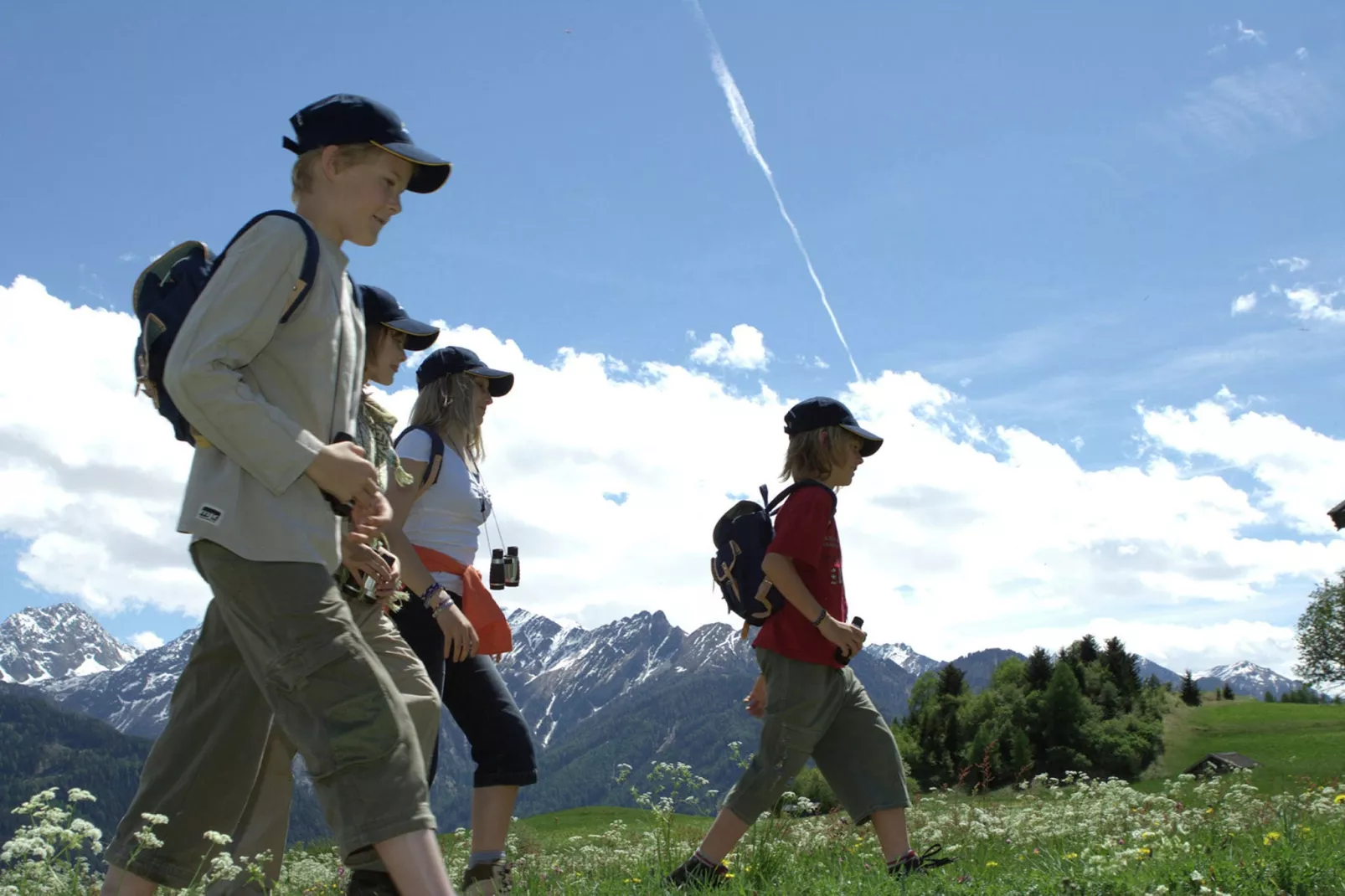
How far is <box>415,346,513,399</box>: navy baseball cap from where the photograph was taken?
5.89 meters

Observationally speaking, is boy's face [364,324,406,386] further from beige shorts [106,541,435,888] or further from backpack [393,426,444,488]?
beige shorts [106,541,435,888]

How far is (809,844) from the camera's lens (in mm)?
7285

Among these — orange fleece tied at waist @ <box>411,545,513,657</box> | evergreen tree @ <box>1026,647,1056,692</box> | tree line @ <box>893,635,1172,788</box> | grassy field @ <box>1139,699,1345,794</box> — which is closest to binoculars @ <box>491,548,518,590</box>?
orange fleece tied at waist @ <box>411,545,513,657</box>

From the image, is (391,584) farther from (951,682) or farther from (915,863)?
(951,682)

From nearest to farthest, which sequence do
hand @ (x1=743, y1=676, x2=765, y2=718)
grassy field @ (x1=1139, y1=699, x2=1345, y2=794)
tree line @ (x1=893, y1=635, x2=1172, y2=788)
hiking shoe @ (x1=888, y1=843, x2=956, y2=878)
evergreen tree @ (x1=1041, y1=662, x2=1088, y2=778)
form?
hiking shoe @ (x1=888, y1=843, x2=956, y2=878), hand @ (x1=743, y1=676, x2=765, y2=718), grassy field @ (x1=1139, y1=699, x2=1345, y2=794), tree line @ (x1=893, y1=635, x2=1172, y2=788), evergreen tree @ (x1=1041, y1=662, x2=1088, y2=778)

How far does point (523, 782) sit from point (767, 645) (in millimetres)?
1574

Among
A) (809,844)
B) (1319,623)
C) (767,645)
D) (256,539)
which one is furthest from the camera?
(1319,623)

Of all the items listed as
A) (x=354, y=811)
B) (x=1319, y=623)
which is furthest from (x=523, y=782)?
(x=1319, y=623)

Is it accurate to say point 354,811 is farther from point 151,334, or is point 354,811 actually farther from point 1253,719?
point 1253,719

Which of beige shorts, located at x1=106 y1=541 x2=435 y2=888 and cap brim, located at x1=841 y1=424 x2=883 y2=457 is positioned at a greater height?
cap brim, located at x1=841 y1=424 x2=883 y2=457

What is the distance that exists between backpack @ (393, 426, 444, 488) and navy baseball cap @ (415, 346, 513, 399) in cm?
43

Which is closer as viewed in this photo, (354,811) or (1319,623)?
(354,811)

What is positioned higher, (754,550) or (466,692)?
(754,550)

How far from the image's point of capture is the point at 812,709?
5.88 metres
